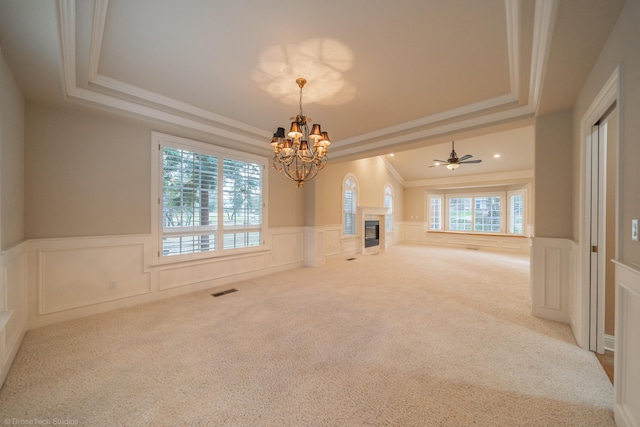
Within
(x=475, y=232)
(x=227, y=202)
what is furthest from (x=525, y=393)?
(x=475, y=232)

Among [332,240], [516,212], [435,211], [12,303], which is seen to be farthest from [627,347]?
[435,211]

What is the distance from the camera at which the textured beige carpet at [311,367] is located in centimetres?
149

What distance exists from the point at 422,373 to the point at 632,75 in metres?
2.27

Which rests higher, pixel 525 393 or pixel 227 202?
pixel 227 202

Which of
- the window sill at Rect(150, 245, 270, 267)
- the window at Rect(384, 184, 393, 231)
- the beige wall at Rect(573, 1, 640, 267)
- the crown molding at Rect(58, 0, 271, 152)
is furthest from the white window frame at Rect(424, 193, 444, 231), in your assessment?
the beige wall at Rect(573, 1, 640, 267)

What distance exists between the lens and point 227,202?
4.23 m

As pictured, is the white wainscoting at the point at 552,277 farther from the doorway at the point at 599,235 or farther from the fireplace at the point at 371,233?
the fireplace at the point at 371,233

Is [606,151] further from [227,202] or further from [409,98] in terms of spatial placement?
[227,202]

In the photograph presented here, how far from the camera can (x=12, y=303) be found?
6.91ft

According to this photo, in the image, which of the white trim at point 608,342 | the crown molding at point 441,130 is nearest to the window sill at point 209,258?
the crown molding at point 441,130

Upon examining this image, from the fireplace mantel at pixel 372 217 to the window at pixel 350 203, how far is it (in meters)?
0.24

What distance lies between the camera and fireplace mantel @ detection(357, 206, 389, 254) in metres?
7.59

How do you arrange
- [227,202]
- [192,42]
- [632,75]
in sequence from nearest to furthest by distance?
[632,75] → [192,42] → [227,202]

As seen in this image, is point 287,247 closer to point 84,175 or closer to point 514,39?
point 84,175
